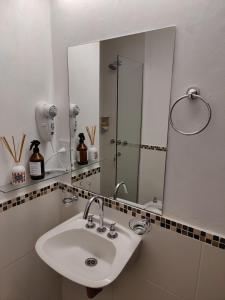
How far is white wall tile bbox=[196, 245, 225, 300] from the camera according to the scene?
2.87 feet

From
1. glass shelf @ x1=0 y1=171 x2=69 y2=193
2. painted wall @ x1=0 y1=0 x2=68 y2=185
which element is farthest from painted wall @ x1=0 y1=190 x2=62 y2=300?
painted wall @ x1=0 y1=0 x2=68 y2=185

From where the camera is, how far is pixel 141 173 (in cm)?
114

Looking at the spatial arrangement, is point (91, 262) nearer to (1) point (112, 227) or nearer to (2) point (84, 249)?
(2) point (84, 249)

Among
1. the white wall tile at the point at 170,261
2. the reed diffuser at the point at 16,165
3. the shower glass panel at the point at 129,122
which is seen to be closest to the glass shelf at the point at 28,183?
the reed diffuser at the point at 16,165

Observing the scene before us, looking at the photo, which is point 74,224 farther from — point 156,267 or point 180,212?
point 180,212

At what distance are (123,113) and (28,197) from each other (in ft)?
2.37

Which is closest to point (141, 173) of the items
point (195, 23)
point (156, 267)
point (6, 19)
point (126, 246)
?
point (126, 246)

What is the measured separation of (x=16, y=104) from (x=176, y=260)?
3.71 feet

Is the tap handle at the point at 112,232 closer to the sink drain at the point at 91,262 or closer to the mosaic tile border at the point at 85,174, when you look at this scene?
the sink drain at the point at 91,262

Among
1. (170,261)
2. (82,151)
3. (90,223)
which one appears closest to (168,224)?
(170,261)

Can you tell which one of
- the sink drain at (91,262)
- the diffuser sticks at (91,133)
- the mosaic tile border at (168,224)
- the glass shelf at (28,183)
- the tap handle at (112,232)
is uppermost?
the diffuser sticks at (91,133)

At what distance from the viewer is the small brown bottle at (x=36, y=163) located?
1198 mm

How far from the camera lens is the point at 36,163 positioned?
1196 millimetres

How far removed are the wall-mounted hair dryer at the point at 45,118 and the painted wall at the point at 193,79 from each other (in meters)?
0.50
